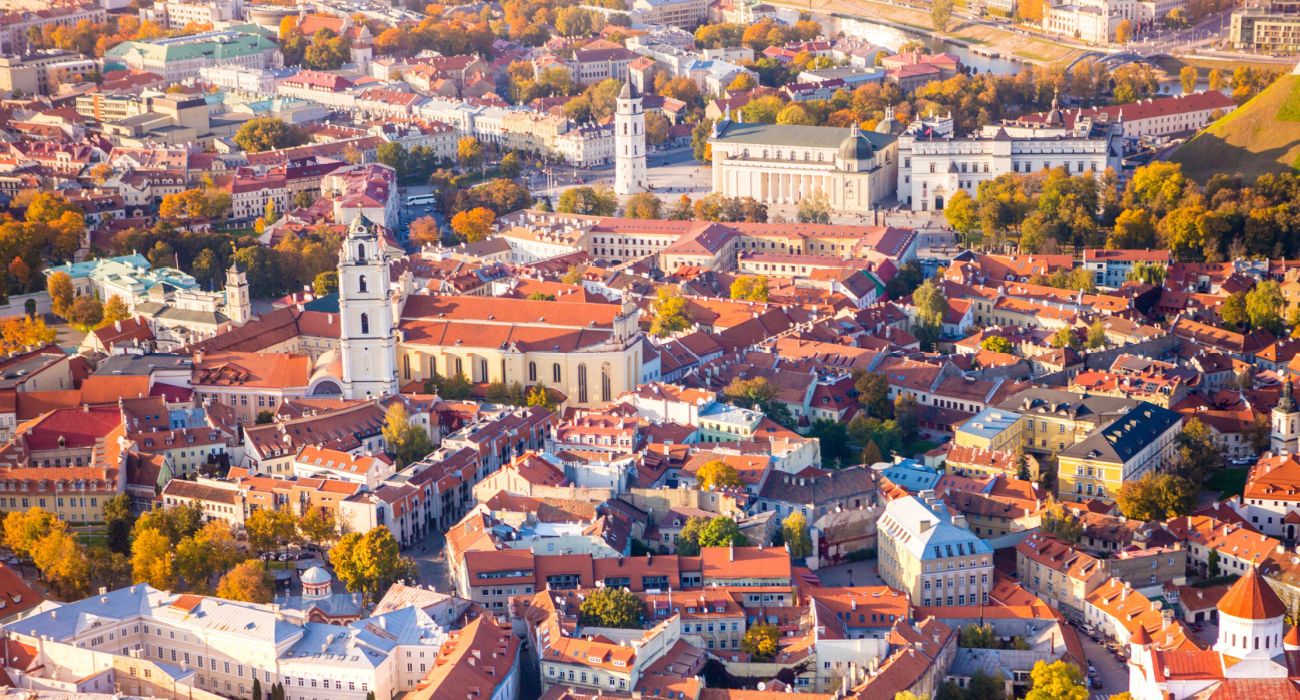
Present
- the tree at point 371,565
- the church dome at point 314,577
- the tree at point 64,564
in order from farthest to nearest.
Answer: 1. the tree at point 64,564
2. the tree at point 371,565
3. the church dome at point 314,577

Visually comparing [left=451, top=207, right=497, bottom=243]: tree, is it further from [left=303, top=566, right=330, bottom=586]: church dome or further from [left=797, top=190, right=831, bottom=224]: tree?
[left=303, top=566, right=330, bottom=586]: church dome

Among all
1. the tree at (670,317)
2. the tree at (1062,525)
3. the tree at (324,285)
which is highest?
the tree at (324,285)

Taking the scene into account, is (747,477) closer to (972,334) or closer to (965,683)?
(965,683)

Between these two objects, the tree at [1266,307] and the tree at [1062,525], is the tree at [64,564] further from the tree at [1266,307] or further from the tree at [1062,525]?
the tree at [1266,307]

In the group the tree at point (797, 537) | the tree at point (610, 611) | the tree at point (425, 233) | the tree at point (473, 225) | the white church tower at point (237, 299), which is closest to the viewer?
the tree at point (610, 611)

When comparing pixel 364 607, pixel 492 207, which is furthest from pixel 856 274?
pixel 364 607

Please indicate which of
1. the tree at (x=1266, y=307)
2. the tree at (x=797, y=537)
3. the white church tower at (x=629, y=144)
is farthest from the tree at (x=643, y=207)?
the tree at (x=797, y=537)

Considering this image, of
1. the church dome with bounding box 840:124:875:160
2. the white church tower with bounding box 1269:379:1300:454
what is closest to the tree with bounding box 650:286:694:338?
the white church tower with bounding box 1269:379:1300:454
